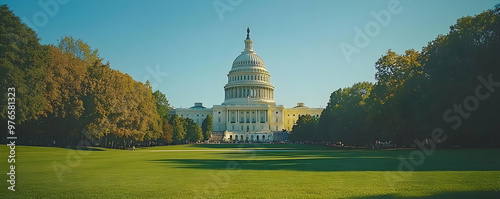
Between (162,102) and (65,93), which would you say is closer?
(65,93)

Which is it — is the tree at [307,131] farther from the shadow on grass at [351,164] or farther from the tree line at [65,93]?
the shadow on grass at [351,164]

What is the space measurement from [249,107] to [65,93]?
121 metres

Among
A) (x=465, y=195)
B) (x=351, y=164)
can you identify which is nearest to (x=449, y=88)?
(x=351, y=164)

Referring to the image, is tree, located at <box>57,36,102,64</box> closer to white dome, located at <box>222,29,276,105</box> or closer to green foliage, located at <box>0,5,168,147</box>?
green foliage, located at <box>0,5,168,147</box>

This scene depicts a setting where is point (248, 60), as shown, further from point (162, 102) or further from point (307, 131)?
point (162, 102)

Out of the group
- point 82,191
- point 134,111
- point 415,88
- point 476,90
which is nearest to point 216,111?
point 134,111

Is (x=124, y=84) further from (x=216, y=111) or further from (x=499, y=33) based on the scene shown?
(x=216, y=111)

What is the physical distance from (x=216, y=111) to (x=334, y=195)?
161187mm

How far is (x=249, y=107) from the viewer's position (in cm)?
16488

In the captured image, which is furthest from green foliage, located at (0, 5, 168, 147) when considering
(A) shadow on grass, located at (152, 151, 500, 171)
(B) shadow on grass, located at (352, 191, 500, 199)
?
(B) shadow on grass, located at (352, 191, 500, 199)

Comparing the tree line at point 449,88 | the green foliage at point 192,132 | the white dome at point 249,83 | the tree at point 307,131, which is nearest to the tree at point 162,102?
the green foliage at point 192,132

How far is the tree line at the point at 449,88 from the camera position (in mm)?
30688

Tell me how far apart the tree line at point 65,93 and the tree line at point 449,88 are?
107 ft

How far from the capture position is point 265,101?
171 meters
